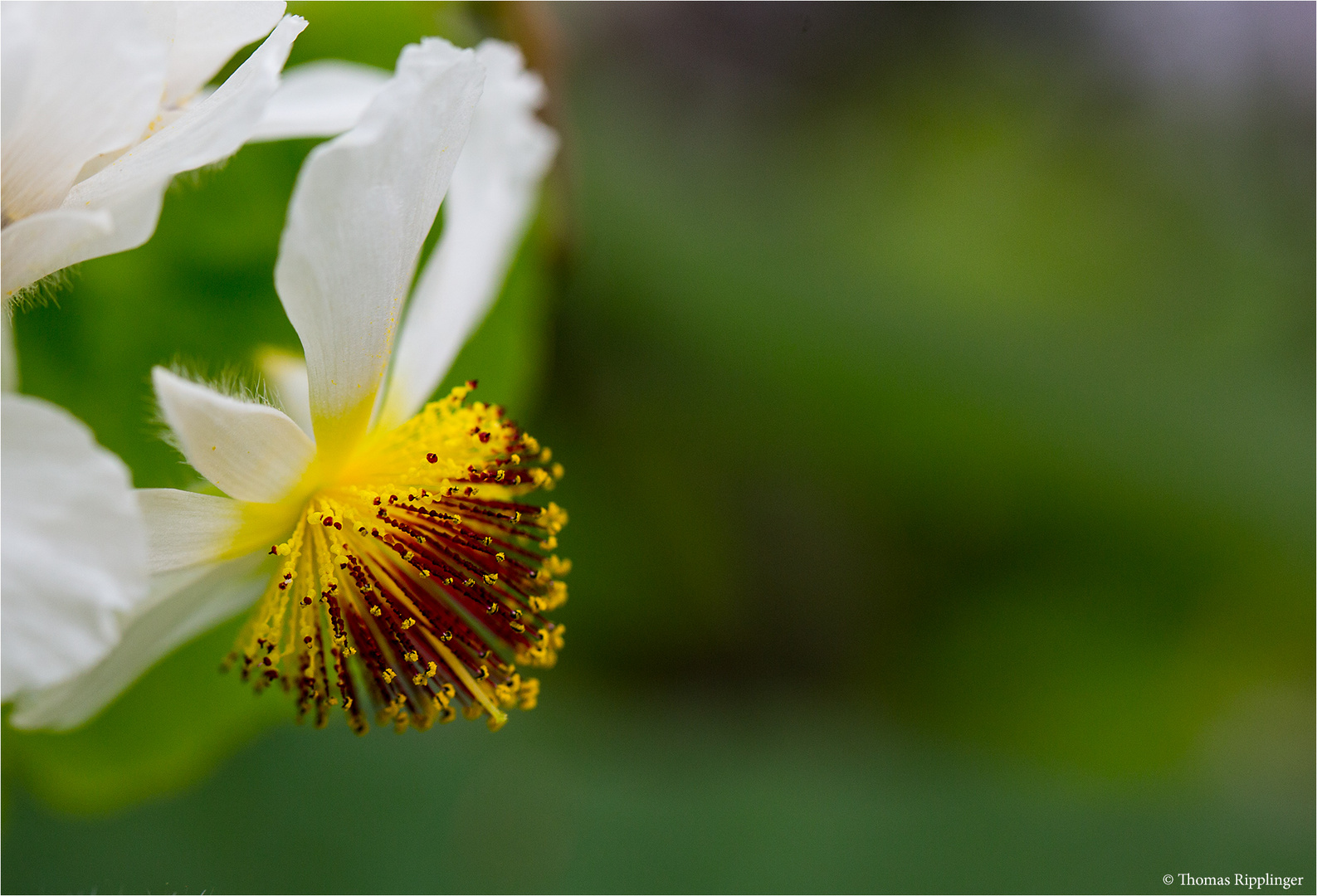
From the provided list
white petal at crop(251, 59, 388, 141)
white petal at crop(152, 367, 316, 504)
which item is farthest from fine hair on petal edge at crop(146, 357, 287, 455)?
white petal at crop(251, 59, 388, 141)

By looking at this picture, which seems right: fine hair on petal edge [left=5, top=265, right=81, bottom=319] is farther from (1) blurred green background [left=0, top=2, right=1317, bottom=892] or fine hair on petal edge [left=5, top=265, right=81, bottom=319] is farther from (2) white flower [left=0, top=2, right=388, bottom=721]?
(1) blurred green background [left=0, top=2, right=1317, bottom=892]

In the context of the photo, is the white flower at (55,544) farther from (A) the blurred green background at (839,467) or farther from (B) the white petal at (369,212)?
(A) the blurred green background at (839,467)

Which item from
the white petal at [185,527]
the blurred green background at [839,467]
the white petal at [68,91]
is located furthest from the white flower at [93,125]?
the blurred green background at [839,467]

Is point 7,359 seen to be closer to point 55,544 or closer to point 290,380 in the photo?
point 290,380

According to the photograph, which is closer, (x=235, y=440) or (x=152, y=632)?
(x=235, y=440)

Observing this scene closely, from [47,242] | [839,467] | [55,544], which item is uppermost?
[839,467]

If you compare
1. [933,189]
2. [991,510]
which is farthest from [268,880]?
[933,189]

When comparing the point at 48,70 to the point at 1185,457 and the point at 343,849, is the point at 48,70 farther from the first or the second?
the point at 1185,457

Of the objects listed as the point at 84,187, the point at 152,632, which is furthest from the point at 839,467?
the point at 84,187
